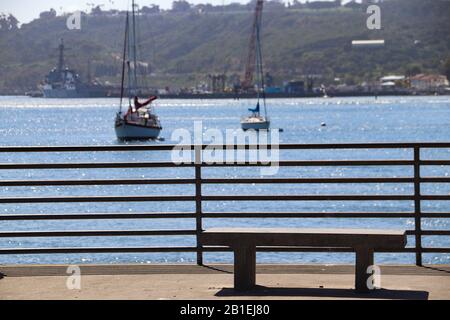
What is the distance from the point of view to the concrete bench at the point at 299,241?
10.5m

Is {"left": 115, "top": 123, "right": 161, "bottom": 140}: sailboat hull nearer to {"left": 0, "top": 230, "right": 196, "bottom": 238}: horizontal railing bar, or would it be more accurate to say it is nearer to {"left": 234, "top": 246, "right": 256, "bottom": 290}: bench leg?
{"left": 0, "top": 230, "right": 196, "bottom": 238}: horizontal railing bar

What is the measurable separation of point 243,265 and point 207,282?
708 mm

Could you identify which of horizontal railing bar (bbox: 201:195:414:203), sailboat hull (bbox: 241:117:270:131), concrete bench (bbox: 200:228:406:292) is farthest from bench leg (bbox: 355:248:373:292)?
sailboat hull (bbox: 241:117:270:131)

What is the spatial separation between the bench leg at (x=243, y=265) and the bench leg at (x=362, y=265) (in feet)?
3.09

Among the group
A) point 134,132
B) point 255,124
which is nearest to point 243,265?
point 134,132

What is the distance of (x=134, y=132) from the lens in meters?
87.5

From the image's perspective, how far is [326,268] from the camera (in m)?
12.3

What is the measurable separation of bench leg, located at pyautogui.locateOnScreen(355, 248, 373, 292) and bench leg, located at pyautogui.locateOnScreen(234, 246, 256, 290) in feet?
3.09

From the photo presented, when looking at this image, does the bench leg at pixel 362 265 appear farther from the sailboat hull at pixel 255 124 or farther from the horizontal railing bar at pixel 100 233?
the sailboat hull at pixel 255 124

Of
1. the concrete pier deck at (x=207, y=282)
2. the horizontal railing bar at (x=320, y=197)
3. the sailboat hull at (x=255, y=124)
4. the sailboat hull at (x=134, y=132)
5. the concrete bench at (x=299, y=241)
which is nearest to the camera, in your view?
the concrete bench at (x=299, y=241)

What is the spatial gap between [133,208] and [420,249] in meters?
29.5

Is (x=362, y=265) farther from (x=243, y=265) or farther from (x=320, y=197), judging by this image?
(x=320, y=197)

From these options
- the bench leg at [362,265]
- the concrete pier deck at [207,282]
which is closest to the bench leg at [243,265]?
the concrete pier deck at [207,282]

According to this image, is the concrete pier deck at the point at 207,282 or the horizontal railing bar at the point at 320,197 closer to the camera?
the concrete pier deck at the point at 207,282
